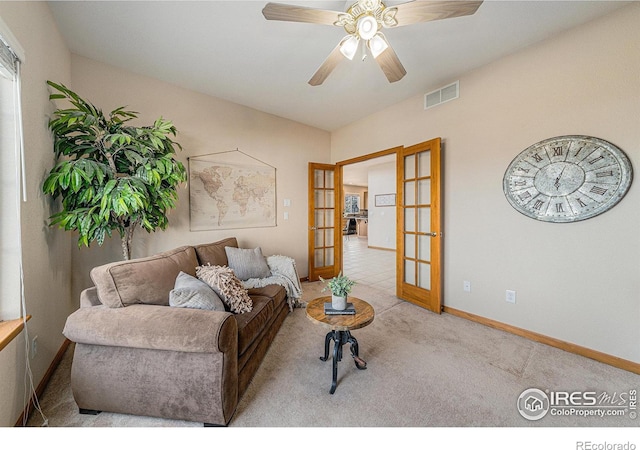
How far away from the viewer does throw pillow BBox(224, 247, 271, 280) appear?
8.80 feet

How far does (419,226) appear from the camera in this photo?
3.16 metres

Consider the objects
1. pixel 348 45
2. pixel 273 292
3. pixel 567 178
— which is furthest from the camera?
pixel 273 292

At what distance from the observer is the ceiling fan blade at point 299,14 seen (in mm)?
1402

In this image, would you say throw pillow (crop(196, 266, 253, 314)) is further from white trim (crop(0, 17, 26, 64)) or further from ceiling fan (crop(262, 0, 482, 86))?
ceiling fan (crop(262, 0, 482, 86))

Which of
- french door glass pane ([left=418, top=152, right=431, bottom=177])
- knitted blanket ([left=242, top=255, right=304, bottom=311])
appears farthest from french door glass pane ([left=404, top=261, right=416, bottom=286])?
knitted blanket ([left=242, top=255, right=304, bottom=311])

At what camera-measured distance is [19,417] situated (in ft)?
4.42

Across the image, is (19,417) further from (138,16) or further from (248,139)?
(248,139)

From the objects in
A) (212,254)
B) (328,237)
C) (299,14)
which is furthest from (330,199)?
(299,14)

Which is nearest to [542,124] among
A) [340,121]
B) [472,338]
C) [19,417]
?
[472,338]

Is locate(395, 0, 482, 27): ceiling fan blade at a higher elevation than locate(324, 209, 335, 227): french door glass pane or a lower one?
higher

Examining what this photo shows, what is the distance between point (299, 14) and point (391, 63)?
771 millimetres

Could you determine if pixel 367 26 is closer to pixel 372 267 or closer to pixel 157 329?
pixel 157 329

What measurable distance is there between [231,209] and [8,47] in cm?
225

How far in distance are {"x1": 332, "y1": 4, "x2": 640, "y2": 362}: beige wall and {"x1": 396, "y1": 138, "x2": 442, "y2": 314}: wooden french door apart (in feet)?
0.57
